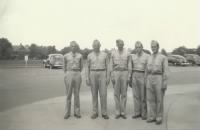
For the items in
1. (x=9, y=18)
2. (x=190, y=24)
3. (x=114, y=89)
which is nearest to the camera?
(x=190, y=24)

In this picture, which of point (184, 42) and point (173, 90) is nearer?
point (184, 42)

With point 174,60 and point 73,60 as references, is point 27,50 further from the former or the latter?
point 174,60

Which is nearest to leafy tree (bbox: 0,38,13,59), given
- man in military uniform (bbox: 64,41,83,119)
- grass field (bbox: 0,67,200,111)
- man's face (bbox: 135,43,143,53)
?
grass field (bbox: 0,67,200,111)

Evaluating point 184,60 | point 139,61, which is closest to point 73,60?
point 139,61

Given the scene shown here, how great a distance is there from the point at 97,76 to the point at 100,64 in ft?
0.50

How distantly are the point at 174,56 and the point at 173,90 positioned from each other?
0.48m

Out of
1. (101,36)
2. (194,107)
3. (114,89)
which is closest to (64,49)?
(101,36)

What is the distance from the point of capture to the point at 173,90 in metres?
4.70

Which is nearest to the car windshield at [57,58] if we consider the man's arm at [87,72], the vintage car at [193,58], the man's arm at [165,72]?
the man's arm at [87,72]

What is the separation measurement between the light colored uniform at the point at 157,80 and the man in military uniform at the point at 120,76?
12.5 inches

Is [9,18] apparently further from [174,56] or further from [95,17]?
[174,56]

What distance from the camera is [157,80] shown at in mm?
4469

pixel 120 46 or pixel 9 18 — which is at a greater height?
pixel 9 18

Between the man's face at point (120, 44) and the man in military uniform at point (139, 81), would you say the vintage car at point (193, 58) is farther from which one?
the man's face at point (120, 44)
